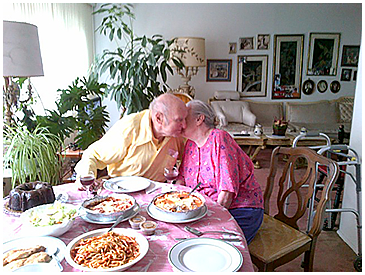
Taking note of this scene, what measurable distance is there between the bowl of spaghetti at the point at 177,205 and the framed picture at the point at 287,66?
488 cm

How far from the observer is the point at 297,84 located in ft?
19.1

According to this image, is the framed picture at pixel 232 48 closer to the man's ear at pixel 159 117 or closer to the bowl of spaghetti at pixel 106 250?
the man's ear at pixel 159 117

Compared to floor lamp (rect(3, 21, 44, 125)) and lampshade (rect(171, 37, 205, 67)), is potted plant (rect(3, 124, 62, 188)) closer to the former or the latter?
floor lamp (rect(3, 21, 44, 125))

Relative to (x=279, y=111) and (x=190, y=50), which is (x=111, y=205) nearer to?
(x=190, y=50)

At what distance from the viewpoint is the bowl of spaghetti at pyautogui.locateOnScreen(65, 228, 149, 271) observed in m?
0.96

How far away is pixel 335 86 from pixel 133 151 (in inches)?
204

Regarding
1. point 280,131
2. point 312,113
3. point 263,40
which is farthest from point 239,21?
point 280,131

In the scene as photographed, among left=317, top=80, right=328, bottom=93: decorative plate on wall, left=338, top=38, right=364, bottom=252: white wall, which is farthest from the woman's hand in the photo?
left=317, top=80, right=328, bottom=93: decorative plate on wall

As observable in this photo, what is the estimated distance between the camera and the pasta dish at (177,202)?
1.32 meters

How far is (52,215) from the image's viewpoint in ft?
Answer: 4.01

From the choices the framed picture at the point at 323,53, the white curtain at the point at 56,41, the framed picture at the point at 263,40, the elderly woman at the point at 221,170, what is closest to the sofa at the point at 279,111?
the framed picture at the point at 323,53

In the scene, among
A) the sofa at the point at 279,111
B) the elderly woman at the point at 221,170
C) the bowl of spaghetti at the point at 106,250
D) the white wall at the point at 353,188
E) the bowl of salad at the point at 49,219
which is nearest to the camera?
the bowl of spaghetti at the point at 106,250

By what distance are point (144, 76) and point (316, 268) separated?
2.70 m

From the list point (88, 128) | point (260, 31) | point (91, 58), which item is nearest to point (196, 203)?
point (88, 128)
